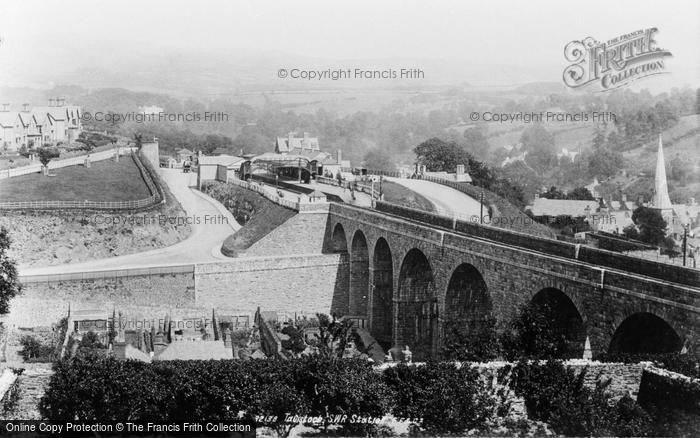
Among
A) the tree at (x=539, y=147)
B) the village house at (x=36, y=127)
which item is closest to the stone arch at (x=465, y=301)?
the village house at (x=36, y=127)

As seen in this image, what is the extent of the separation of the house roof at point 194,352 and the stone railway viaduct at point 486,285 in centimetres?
1071

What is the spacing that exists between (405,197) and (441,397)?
2248 inches

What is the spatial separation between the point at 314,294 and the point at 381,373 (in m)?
34.7

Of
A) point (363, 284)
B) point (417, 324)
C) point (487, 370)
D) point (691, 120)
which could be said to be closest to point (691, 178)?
point (691, 120)

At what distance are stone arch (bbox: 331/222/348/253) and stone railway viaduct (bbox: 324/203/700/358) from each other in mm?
72

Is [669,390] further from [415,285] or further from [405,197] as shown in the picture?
[405,197]

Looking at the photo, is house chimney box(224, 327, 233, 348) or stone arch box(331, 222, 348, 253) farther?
stone arch box(331, 222, 348, 253)

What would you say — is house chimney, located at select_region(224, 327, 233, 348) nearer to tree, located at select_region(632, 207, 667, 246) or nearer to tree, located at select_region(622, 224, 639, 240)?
tree, located at select_region(622, 224, 639, 240)

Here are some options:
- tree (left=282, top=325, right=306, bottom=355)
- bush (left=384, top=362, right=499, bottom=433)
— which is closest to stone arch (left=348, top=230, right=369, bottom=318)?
tree (left=282, top=325, right=306, bottom=355)

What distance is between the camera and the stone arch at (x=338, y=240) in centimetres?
6384

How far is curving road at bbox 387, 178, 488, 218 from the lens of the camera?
76875mm

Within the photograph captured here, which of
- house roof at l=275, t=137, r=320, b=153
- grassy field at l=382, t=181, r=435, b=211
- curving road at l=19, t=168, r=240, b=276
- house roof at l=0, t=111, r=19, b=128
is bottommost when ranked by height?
curving road at l=19, t=168, r=240, b=276

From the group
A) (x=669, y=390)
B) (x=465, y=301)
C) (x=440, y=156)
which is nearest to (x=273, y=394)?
(x=669, y=390)

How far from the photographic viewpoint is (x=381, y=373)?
25844 mm
